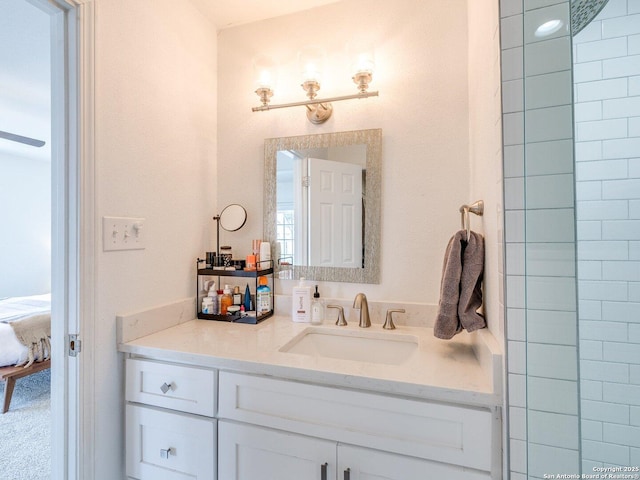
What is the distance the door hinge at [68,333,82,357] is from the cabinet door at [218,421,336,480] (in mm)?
503

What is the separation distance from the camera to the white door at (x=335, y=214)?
1.44m

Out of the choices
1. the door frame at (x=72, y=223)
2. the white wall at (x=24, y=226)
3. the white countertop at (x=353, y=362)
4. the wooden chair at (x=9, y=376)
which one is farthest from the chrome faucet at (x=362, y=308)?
the white wall at (x=24, y=226)

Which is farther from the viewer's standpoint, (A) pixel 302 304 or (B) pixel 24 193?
(B) pixel 24 193

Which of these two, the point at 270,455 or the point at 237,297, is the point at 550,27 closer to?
the point at 270,455

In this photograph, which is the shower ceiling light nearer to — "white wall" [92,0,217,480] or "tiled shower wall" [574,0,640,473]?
"tiled shower wall" [574,0,640,473]

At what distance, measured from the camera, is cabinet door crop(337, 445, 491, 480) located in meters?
0.81

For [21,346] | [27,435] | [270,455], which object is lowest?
[27,435]

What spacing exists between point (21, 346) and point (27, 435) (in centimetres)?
69

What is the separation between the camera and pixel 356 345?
4.25 feet

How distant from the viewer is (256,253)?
154 centimetres

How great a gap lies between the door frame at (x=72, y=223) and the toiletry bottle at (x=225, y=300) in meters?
0.55

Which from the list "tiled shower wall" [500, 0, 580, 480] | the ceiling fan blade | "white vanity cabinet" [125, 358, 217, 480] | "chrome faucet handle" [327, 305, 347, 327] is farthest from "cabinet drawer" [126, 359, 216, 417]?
the ceiling fan blade

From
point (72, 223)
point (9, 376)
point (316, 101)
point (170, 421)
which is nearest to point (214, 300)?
point (170, 421)

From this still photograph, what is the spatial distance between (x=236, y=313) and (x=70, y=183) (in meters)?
0.80
